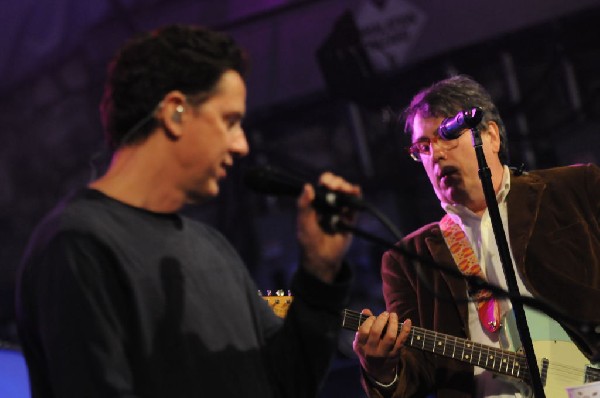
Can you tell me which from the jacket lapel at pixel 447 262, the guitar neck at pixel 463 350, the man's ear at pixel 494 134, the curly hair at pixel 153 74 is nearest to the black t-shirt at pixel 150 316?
the curly hair at pixel 153 74

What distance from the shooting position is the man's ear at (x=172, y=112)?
179 cm

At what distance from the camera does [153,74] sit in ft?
5.88

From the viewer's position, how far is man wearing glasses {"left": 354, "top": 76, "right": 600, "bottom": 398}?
3123 mm

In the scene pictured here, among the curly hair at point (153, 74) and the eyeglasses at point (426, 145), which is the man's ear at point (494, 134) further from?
the curly hair at point (153, 74)

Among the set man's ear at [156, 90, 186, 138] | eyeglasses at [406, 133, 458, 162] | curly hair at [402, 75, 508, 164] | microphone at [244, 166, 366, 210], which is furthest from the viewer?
curly hair at [402, 75, 508, 164]

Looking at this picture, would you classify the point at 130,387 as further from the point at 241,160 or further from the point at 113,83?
the point at 241,160

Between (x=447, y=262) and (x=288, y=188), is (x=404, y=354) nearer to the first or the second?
(x=447, y=262)

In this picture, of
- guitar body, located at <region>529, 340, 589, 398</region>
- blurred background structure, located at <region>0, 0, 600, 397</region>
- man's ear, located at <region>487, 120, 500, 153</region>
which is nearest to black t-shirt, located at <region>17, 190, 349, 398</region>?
guitar body, located at <region>529, 340, 589, 398</region>

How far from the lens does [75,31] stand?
669 centimetres

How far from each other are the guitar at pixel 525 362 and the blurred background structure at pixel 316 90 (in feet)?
8.87

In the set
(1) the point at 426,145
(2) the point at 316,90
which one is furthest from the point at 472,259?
(2) the point at 316,90

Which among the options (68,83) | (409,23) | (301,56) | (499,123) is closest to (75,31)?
(68,83)

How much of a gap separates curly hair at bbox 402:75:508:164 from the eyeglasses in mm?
113

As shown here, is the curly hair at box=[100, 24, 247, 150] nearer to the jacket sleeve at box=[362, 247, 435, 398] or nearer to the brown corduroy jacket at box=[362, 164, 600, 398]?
the brown corduroy jacket at box=[362, 164, 600, 398]
